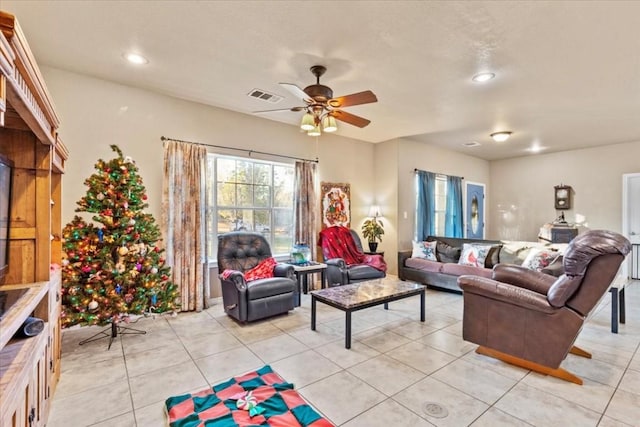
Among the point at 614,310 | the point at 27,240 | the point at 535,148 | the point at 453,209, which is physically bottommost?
the point at 614,310

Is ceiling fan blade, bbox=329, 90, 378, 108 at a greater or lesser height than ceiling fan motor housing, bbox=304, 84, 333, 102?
lesser

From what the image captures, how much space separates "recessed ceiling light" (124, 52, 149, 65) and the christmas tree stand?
2.56 metres

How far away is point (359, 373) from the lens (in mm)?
2438

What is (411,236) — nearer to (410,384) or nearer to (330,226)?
(330,226)

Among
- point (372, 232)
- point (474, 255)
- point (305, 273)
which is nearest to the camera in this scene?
point (305, 273)

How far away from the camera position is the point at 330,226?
5.45 meters

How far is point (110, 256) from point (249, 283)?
1.39m

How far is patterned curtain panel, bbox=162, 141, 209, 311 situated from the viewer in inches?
149

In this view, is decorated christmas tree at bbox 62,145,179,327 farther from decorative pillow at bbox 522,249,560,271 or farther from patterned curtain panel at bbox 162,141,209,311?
decorative pillow at bbox 522,249,560,271

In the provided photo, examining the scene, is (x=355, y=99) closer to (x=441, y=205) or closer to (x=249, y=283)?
(x=249, y=283)

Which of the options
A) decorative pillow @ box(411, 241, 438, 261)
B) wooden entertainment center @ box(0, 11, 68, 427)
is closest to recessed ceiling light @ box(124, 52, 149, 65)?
wooden entertainment center @ box(0, 11, 68, 427)

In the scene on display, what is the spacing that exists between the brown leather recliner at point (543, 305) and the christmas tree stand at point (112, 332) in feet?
11.0

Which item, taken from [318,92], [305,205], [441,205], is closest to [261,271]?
[305,205]

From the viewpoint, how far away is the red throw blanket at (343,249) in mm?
4999
